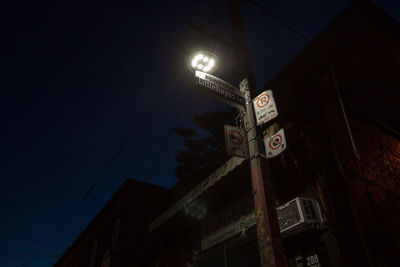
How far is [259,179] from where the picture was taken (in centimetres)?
400

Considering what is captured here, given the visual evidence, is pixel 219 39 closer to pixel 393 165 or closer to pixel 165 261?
pixel 393 165

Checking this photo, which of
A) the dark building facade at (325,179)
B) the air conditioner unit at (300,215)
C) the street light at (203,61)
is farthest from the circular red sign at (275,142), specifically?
the street light at (203,61)

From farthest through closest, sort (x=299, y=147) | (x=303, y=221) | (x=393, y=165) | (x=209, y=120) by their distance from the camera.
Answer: (x=209, y=120) < (x=393, y=165) < (x=299, y=147) < (x=303, y=221)

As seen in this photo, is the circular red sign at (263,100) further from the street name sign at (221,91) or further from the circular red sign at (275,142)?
the circular red sign at (275,142)

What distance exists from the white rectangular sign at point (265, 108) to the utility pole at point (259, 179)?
0.11 m

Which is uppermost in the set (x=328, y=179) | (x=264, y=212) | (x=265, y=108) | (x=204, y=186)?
(x=265, y=108)

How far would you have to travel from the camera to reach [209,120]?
22.0m

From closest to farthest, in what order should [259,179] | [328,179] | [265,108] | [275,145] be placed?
[259,179]
[275,145]
[265,108]
[328,179]

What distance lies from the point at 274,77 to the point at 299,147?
22.2 feet

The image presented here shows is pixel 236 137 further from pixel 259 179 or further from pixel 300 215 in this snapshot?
pixel 300 215

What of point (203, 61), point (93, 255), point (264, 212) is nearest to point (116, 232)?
point (93, 255)

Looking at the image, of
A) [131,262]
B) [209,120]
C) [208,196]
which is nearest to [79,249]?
[131,262]

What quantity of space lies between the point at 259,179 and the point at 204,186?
140 inches

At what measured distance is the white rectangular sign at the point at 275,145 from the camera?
434 cm
